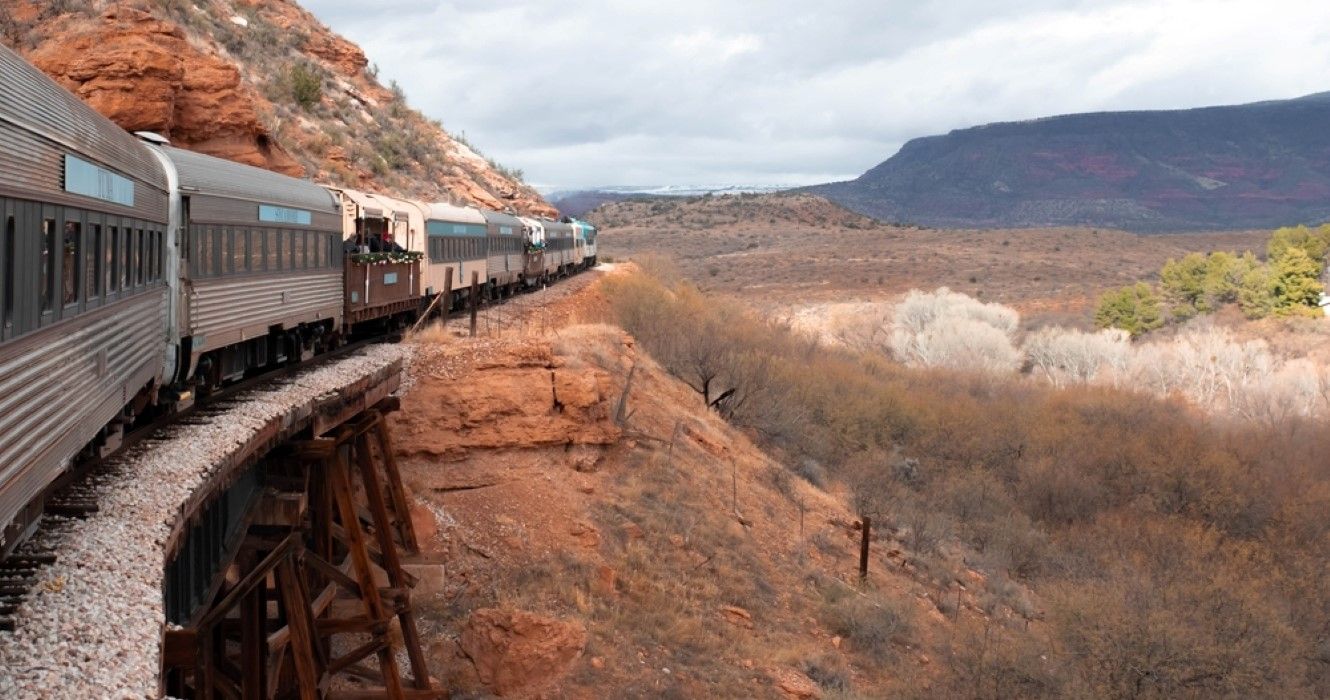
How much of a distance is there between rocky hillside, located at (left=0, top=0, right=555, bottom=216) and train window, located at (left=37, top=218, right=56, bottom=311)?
20654 mm

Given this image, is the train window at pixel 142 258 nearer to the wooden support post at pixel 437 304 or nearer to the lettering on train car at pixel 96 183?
the lettering on train car at pixel 96 183

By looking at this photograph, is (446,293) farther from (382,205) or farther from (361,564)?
(361,564)

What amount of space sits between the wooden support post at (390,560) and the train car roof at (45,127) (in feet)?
17.6

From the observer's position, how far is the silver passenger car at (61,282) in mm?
6207

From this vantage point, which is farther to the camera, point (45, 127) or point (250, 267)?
point (250, 267)

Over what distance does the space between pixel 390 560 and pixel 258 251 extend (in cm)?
380

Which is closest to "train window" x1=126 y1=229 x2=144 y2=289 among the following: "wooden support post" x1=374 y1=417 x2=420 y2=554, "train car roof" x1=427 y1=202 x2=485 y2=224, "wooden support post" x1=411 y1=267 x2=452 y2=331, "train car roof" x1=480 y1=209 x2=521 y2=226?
"wooden support post" x1=374 y1=417 x2=420 y2=554

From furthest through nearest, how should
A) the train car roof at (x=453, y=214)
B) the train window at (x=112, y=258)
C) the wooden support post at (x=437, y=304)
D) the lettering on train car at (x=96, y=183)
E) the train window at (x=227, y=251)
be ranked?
the train car roof at (x=453, y=214) → the wooden support post at (x=437, y=304) → the train window at (x=227, y=251) → the train window at (x=112, y=258) → the lettering on train car at (x=96, y=183)

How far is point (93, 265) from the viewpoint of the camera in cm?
839

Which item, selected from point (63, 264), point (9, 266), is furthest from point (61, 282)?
point (9, 266)

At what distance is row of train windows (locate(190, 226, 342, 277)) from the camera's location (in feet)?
42.3

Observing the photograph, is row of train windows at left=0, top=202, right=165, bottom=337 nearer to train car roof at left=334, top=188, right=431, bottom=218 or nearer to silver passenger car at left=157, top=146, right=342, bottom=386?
silver passenger car at left=157, top=146, right=342, bottom=386

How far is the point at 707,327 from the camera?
4144 centimetres

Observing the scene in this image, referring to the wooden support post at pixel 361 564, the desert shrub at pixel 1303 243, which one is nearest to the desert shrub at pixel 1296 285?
the desert shrub at pixel 1303 243
